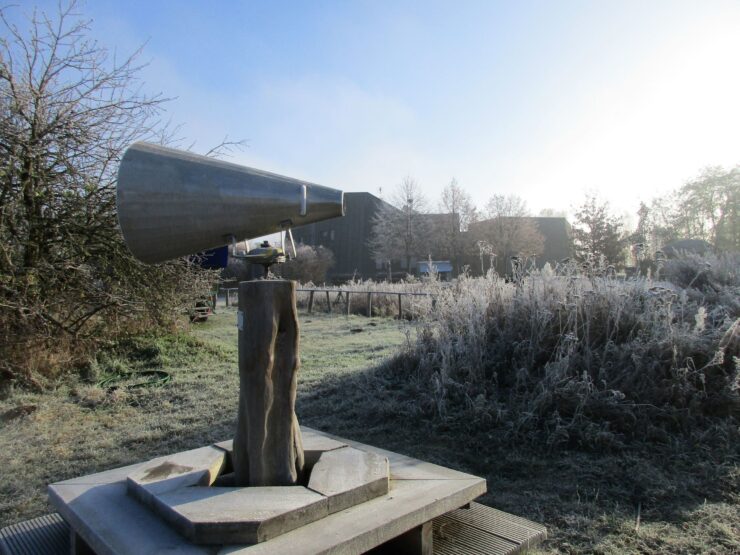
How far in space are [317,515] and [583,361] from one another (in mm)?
3610

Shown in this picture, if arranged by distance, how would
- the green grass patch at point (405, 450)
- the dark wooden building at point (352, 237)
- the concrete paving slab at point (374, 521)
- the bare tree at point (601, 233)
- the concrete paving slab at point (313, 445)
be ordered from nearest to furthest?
the concrete paving slab at point (374, 521) → the concrete paving slab at point (313, 445) → the green grass patch at point (405, 450) → the bare tree at point (601, 233) → the dark wooden building at point (352, 237)

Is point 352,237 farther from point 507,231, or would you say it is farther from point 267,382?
point 267,382

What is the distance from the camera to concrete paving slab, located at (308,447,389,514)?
2148 millimetres

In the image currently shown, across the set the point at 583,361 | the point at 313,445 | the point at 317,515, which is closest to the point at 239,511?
the point at 317,515

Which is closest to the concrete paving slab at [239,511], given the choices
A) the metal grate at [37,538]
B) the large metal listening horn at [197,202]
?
the metal grate at [37,538]

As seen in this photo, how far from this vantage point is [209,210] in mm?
2322

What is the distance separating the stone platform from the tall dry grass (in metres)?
2.13

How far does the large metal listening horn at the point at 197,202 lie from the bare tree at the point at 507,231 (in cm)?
3429

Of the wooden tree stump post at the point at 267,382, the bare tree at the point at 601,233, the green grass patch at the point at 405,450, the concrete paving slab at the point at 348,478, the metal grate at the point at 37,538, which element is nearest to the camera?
the concrete paving slab at the point at 348,478

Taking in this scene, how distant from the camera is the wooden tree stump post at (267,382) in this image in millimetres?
2258

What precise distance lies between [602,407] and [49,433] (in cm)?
504

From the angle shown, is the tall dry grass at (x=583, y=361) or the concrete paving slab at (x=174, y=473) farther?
the tall dry grass at (x=583, y=361)

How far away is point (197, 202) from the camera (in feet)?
7.53

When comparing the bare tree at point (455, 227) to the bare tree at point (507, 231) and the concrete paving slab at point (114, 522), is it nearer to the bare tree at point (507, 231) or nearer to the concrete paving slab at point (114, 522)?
the bare tree at point (507, 231)
